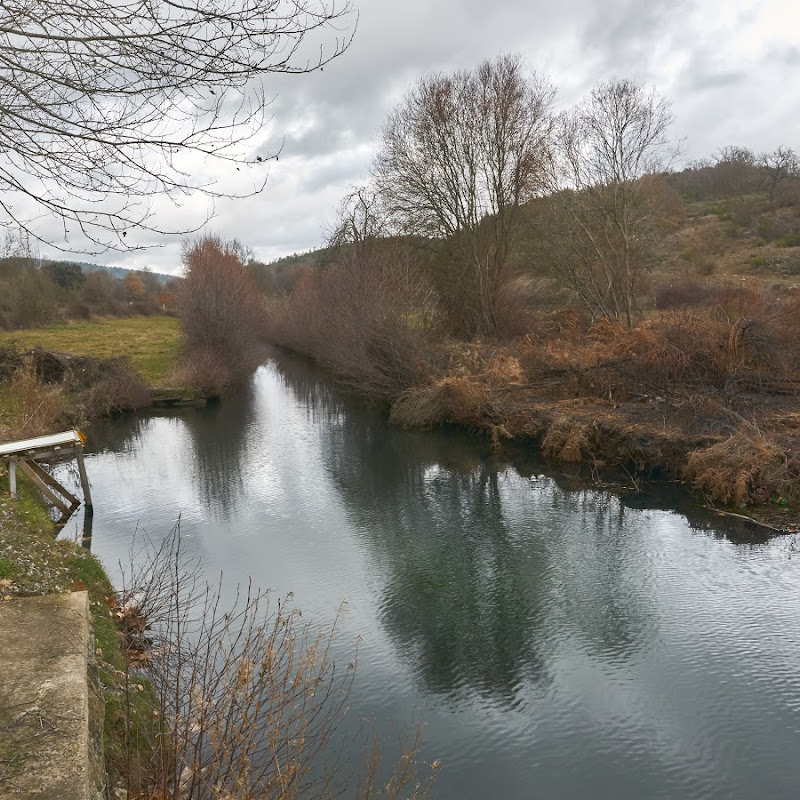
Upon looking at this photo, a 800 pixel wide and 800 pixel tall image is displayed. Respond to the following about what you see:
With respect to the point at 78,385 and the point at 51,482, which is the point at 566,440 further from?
the point at 78,385

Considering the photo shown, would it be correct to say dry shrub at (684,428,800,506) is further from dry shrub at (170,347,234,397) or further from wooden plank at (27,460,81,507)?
dry shrub at (170,347,234,397)

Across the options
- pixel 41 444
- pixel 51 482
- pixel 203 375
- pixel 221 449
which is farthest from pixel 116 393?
pixel 41 444

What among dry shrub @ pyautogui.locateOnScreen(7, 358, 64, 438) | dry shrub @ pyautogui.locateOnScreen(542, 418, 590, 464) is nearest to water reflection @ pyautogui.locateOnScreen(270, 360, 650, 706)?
dry shrub @ pyautogui.locateOnScreen(542, 418, 590, 464)

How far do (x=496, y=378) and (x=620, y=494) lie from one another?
6.89 m

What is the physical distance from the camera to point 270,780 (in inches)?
172

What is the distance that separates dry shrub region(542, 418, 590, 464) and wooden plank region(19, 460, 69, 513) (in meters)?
9.71

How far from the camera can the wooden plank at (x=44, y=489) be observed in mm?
12547

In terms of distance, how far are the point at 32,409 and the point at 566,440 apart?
13.1 m

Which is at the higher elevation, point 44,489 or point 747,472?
point 44,489

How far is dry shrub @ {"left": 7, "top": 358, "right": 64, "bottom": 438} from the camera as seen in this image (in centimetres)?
1688

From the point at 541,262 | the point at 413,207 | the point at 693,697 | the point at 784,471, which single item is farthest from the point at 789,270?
the point at 693,697

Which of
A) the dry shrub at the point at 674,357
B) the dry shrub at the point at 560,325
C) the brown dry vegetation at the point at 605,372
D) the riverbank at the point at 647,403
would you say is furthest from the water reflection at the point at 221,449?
the dry shrub at the point at 674,357

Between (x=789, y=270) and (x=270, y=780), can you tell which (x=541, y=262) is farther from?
(x=270, y=780)

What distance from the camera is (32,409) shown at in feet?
60.6
